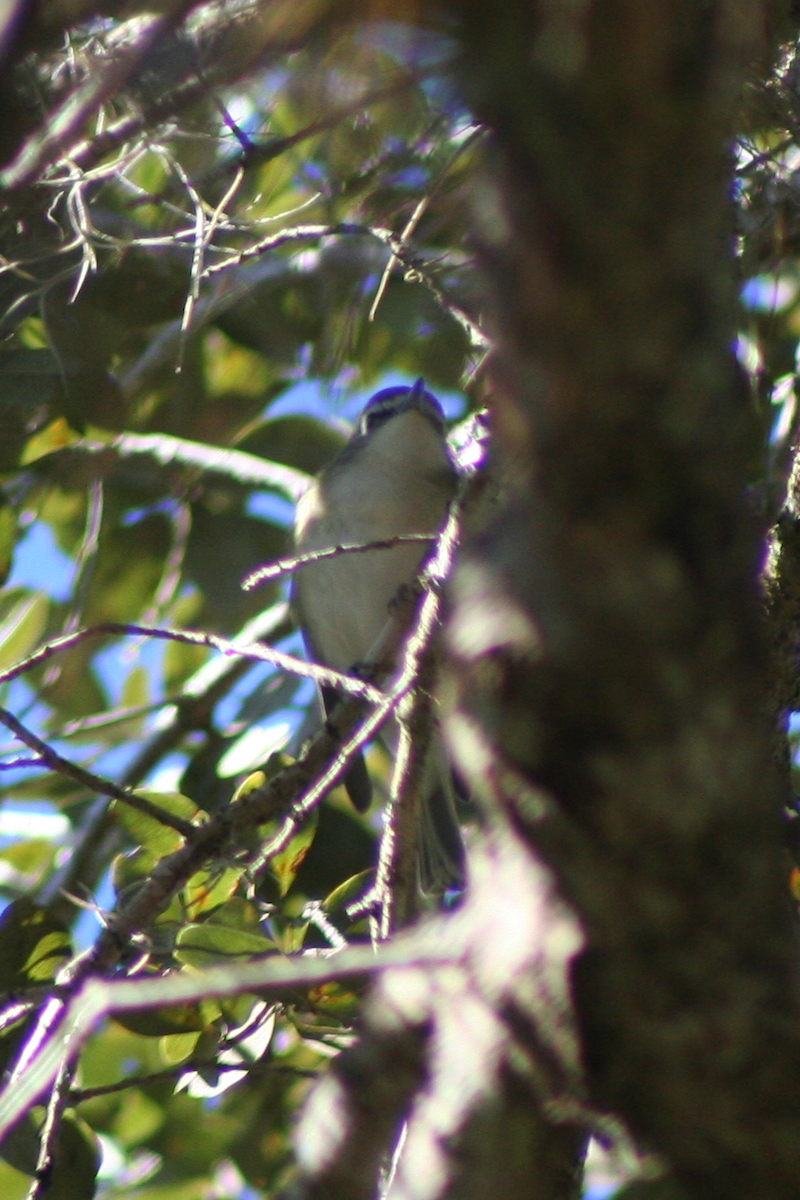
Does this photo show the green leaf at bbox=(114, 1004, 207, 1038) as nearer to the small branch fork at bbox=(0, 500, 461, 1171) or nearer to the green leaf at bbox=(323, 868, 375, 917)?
the small branch fork at bbox=(0, 500, 461, 1171)

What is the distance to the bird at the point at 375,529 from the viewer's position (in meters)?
5.13

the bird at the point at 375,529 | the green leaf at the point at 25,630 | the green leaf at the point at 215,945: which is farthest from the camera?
the bird at the point at 375,529

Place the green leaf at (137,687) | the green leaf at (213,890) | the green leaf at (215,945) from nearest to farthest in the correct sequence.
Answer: the green leaf at (215,945) → the green leaf at (213,890) → the green leaf at (137,687)

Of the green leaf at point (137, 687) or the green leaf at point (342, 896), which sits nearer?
the green leaf at point (342, 896)

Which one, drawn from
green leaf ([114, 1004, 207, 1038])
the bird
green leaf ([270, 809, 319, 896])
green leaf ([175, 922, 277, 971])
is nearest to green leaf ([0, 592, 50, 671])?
the bird

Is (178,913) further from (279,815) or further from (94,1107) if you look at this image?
(94,1107)

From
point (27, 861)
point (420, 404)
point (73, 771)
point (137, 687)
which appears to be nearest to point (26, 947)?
point (73, 771)

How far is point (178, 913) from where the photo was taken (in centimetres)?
291

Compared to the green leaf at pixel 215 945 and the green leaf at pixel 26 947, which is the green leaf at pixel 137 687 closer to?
the green leaf at pixel 26 947

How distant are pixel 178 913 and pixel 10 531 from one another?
1.57 meters

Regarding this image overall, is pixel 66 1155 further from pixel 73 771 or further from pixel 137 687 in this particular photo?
pixel 137 687

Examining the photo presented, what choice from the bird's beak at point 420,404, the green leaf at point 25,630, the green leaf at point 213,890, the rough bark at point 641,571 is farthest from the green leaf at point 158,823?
the bird's beak at point 420,404

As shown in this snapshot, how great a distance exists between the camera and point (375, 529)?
514 centimetres

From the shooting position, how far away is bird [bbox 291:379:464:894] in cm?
513
